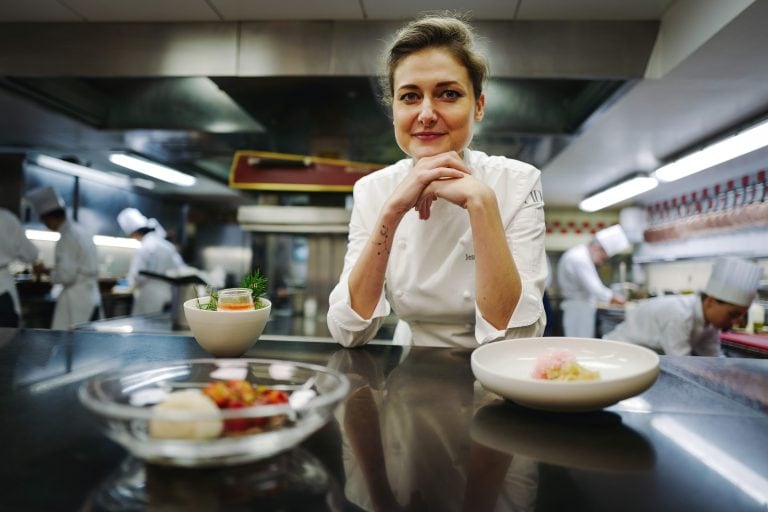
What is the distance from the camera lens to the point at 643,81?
2.84m

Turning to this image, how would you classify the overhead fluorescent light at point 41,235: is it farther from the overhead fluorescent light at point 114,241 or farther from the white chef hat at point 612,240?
the white chef hat at point 612,240

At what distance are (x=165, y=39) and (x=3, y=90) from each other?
1.40 metres

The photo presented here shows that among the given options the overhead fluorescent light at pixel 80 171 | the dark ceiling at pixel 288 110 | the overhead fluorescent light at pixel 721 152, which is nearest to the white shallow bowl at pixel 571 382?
the dark ceiling at pixel 288 110

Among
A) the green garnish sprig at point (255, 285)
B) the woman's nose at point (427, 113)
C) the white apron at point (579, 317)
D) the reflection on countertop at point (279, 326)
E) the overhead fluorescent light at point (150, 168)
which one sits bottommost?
the white apron at point (579, 317)

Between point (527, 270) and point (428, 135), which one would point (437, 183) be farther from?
point (527, 270)

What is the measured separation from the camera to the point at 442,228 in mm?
1483

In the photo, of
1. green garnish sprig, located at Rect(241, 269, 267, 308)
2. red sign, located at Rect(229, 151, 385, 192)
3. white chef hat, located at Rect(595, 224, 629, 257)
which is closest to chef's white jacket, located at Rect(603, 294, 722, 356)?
red sign, located at Rect(229, 151, 385, 192)

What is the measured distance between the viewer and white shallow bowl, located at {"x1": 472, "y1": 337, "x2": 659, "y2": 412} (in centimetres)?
60

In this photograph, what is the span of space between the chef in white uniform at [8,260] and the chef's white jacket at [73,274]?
1.53ft

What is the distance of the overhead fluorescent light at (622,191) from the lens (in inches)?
237

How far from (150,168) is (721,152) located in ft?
20.9

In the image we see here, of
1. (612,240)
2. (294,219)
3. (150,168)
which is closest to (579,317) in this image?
(612,240)

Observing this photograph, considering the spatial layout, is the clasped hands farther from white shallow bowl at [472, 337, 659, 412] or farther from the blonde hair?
white shallow bowl at [472, 337, 659, 412]

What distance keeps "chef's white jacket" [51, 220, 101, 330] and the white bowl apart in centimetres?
465
